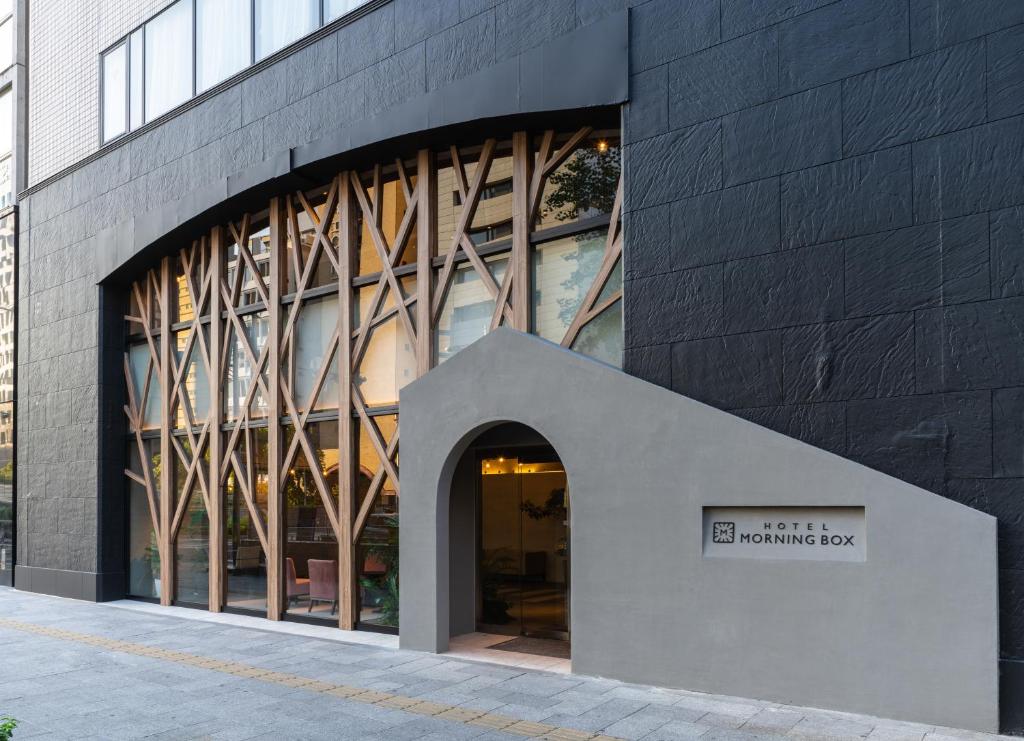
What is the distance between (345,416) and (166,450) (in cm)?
514

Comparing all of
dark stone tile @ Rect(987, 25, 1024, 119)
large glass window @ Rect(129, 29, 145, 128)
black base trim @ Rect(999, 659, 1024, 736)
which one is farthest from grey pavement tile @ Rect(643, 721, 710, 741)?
large glass window @ Rect(129, 29, 145, 128)

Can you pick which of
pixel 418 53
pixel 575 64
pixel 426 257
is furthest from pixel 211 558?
pixel 575 64

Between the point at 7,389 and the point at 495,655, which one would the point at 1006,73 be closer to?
the point at 495,655

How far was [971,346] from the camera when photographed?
26.6ft

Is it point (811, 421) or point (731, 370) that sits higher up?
point (731, 370)

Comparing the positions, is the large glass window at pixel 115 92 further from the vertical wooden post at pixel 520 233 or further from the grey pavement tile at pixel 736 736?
the grey pavement tile at pixel 736 736

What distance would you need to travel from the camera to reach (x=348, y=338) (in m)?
14.1

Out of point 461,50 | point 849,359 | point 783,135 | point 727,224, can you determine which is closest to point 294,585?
point 461,50

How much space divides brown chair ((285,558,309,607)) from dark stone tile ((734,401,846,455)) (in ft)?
→ 26.9

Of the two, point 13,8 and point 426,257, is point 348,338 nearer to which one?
point 426,257

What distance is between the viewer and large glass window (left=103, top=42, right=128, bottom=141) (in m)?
18.6

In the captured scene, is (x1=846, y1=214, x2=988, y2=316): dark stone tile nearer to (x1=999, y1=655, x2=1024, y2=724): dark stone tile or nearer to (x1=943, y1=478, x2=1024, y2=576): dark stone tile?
(x1=943, y1=478, x2=1024, y2=576): dark stone tile

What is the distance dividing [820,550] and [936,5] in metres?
5.11

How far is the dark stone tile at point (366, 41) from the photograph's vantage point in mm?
13469
